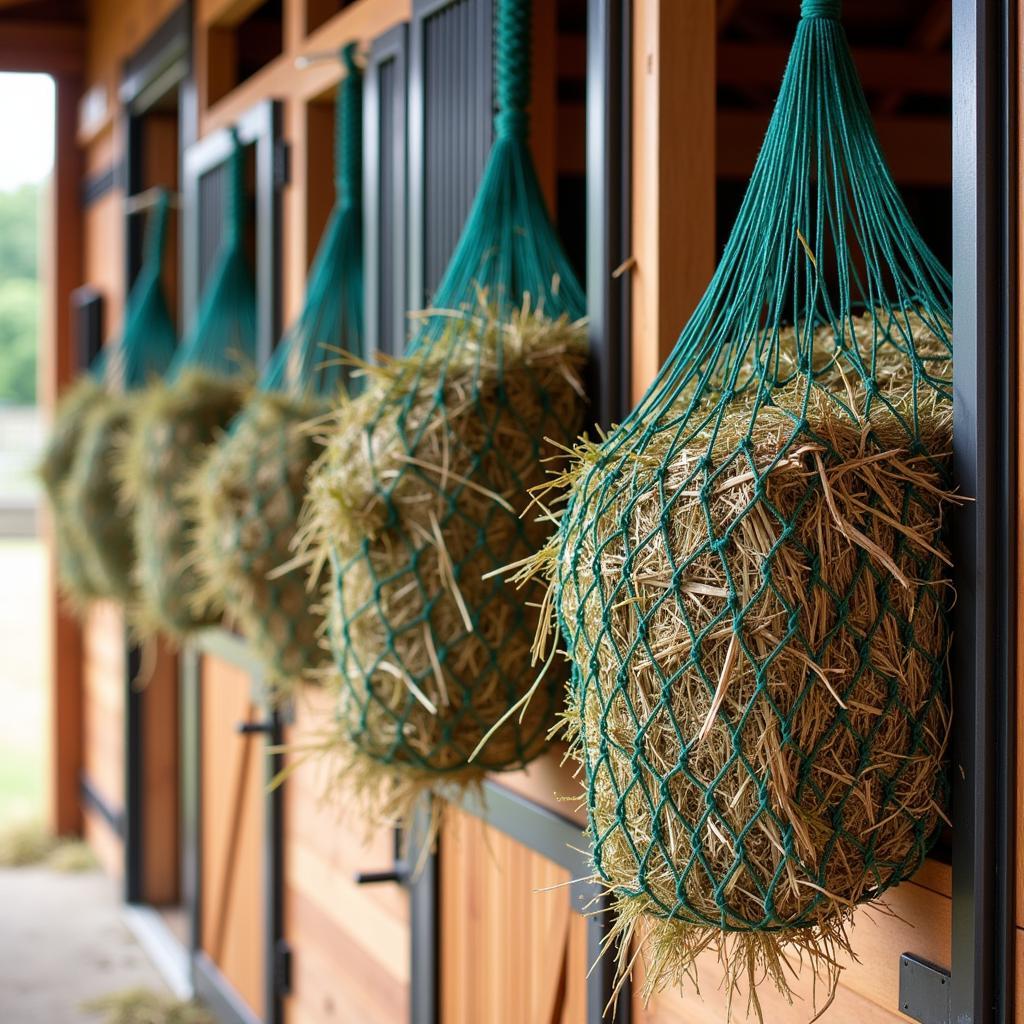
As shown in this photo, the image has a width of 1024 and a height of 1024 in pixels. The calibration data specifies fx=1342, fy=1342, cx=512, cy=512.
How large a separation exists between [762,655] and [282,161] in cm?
206

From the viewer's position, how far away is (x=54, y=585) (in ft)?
16.7

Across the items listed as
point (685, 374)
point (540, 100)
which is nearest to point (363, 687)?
point (685, 374)

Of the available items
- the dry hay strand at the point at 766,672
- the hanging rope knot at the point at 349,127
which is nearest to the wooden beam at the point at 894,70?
the hanging rope knot at the point at 349,127

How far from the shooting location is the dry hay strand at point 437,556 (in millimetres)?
1543

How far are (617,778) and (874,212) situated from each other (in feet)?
1.93

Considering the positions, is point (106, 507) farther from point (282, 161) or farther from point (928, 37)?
point (928, 37)

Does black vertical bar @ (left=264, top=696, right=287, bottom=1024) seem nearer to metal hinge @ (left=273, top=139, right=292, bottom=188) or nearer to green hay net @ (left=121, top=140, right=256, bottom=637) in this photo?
green hay net @ (left=121, top=140, right=256, bottom=637)

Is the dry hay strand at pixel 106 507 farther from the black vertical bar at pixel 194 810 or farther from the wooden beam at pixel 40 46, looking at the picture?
the wooden beam at pixel 40 46

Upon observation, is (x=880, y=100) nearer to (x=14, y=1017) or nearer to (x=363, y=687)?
(x=363, y=687)

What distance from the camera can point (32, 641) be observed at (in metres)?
9.87

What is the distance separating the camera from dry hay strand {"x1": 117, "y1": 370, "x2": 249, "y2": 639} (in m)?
2.68

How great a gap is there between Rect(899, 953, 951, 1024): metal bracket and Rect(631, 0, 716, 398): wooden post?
2.33ft

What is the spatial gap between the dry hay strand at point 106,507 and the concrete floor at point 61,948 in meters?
1.14

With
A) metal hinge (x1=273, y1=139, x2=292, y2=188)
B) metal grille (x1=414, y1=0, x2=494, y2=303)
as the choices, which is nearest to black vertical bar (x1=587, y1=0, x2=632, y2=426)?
metal grille (x1=414, y1=0, x2=494, y2=303)
